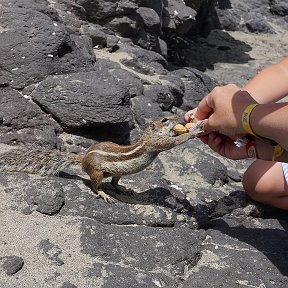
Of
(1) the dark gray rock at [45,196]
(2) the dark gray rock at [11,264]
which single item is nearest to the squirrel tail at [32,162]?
(1) the dark gray rock at [45,196]

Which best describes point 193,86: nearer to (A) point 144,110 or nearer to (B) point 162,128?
(A) point 144,110

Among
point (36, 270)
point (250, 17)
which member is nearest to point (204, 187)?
point (36, 270)

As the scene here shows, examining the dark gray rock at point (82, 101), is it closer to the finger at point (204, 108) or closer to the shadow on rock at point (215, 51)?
the finger at point (204, 108)

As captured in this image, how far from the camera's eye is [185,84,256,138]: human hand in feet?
8.13

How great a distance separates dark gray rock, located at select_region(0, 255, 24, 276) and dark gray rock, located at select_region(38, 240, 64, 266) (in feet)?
0.45

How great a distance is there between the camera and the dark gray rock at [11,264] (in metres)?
2.52

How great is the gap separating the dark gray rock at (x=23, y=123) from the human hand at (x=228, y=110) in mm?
1441

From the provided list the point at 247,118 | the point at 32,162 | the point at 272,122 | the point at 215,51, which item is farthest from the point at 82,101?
the point at 215,51

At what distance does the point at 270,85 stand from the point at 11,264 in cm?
159

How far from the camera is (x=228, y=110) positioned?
2.50 m

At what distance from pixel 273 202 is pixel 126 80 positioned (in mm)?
1610

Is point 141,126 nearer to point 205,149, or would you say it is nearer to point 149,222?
point 205,149

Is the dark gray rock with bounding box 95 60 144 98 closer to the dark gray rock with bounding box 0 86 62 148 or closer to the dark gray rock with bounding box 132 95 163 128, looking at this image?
the dark gray rock with bounding box 132 95 163 128

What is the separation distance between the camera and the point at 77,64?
4.18 m
